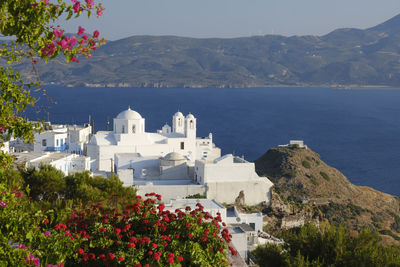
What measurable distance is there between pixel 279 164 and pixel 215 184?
19.2 m

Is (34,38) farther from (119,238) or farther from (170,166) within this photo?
(170,166)

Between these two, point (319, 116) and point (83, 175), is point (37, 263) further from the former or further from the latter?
point (319, 116)

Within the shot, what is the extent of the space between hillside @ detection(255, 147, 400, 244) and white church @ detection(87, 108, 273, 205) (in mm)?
2400

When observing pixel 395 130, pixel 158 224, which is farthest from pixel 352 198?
pixel 395 130

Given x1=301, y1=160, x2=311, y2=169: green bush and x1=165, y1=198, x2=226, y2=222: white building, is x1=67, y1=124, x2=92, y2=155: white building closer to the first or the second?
x1=165, y1=198, x2=226, y2=222: white building

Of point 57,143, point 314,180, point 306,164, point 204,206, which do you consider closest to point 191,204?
point 204,206

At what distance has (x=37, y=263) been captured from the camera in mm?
3766

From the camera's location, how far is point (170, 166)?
26641 mm

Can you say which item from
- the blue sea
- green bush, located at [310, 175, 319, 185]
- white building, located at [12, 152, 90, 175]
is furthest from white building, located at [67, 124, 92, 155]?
green bush, located at [310, 175, 319, 185]

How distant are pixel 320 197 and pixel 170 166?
54.9ft

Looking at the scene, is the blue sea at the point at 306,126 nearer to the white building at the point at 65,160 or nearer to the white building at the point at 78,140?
the white building at the point at 78,140

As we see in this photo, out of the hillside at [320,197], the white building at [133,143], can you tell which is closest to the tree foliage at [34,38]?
the hillside at [320,197]

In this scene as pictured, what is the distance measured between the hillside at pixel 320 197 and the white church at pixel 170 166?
94.5 inches

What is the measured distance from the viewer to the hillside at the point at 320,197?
91.4ft
